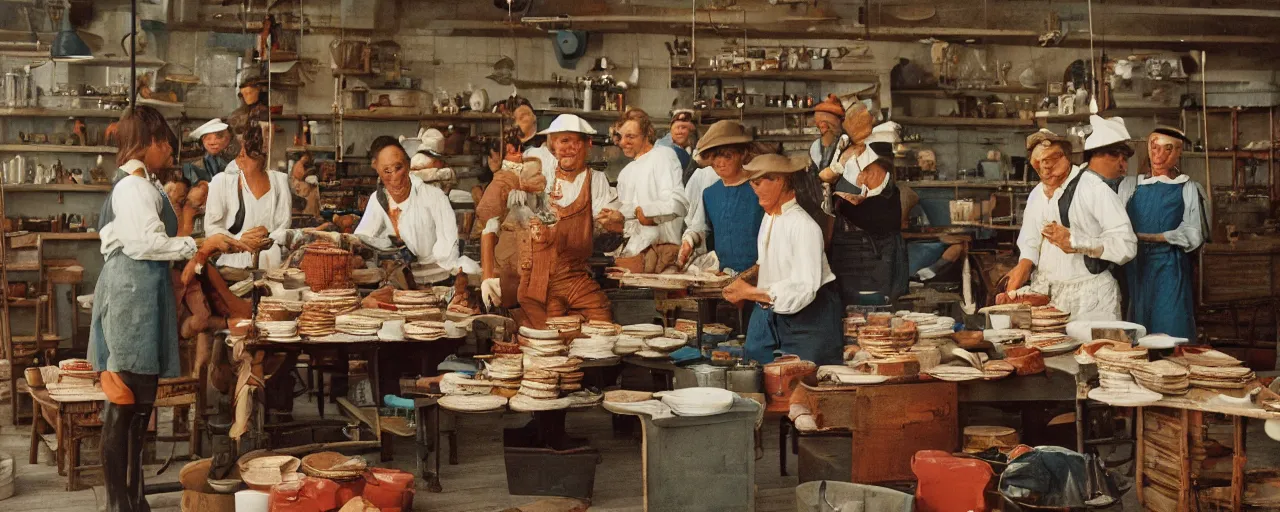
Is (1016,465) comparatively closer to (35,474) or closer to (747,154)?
(747,154)

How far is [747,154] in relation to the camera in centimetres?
802

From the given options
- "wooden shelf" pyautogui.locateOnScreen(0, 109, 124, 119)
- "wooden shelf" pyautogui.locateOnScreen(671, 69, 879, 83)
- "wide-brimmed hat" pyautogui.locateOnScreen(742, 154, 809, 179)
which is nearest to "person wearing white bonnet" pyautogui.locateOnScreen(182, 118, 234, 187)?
"wooden shelf" pyautogui.locateOnScreen(0, 109, 124, 119)

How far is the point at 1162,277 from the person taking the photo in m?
8.29

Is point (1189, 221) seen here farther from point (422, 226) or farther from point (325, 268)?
point (325, 268)

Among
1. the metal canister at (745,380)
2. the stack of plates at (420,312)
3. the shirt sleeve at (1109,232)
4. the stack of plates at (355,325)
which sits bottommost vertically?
the metal canister at (745,380)

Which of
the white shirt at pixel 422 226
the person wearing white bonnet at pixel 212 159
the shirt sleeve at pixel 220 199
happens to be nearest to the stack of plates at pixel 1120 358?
the white shirt at pixel 422 226

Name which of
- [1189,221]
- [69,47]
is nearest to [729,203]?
[1189,221]

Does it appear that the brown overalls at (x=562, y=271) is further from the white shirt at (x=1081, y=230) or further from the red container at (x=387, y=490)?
the white shirt at (x=1081, y=230)

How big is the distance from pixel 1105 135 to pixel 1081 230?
0.60m

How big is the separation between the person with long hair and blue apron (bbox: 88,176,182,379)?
2376 mm

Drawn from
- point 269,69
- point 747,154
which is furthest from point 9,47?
point 747,154

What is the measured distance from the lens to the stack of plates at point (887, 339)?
6316mm

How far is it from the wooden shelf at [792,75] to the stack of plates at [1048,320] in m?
5.65

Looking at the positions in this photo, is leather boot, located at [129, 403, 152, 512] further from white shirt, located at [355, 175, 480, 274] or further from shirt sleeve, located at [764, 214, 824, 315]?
shirt sleeve, located at [764, 214, 824, 315]
